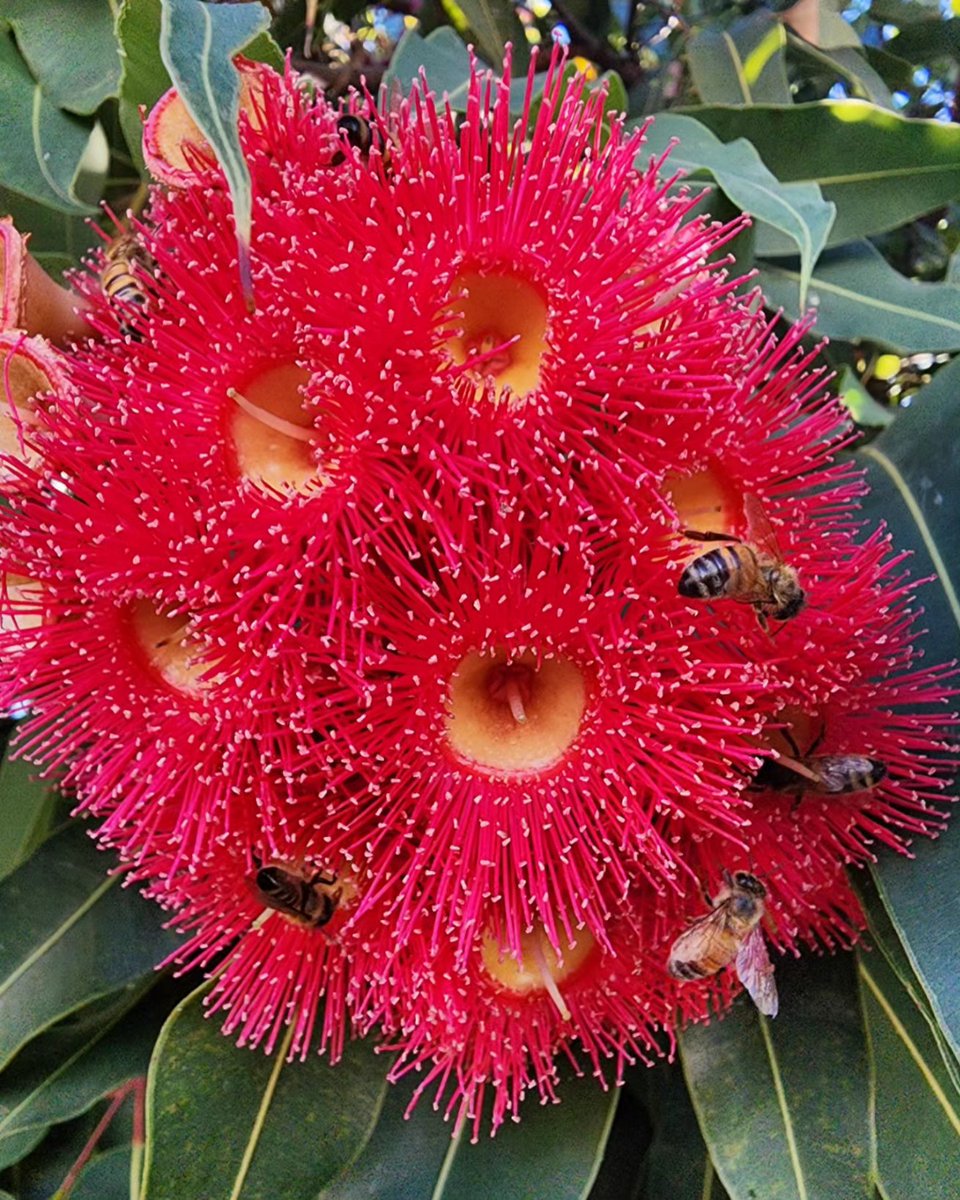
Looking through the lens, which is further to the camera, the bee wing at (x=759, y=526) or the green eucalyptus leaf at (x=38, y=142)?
the green eucalyptus leaf at (x=38, y=142)

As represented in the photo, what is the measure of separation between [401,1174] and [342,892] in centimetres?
36

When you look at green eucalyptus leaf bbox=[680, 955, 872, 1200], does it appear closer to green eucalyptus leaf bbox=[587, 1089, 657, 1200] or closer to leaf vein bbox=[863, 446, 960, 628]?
green eucalyptus leaf bbox=[587, 1089, 657, 1200]

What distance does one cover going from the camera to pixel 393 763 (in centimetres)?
73

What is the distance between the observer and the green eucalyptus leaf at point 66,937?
0.99 meters

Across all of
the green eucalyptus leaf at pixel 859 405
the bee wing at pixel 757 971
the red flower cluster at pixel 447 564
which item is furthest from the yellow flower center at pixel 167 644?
the green eucalyptus leaf at pixel 859 405

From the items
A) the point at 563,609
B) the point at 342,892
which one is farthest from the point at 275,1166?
the point at 563,609

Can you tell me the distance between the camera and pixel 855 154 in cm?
107

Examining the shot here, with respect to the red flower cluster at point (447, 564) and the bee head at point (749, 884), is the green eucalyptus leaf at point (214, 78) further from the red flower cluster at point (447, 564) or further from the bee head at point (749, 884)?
the bee head at point (749, 884)

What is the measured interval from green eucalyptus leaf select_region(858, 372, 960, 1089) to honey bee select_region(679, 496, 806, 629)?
256 millimetres

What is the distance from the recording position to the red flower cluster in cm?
70

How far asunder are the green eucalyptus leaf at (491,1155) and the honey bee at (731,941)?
23 centimetres

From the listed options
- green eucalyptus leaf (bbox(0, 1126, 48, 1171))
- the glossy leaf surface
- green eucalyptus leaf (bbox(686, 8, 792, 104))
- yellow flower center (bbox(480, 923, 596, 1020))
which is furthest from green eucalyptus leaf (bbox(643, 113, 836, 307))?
green eucalyptus leaf (bbox(0, 1126, 48, 1171))

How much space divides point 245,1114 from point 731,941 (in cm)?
46

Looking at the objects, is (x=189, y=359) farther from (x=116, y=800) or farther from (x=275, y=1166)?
(x=275, y=1166)
